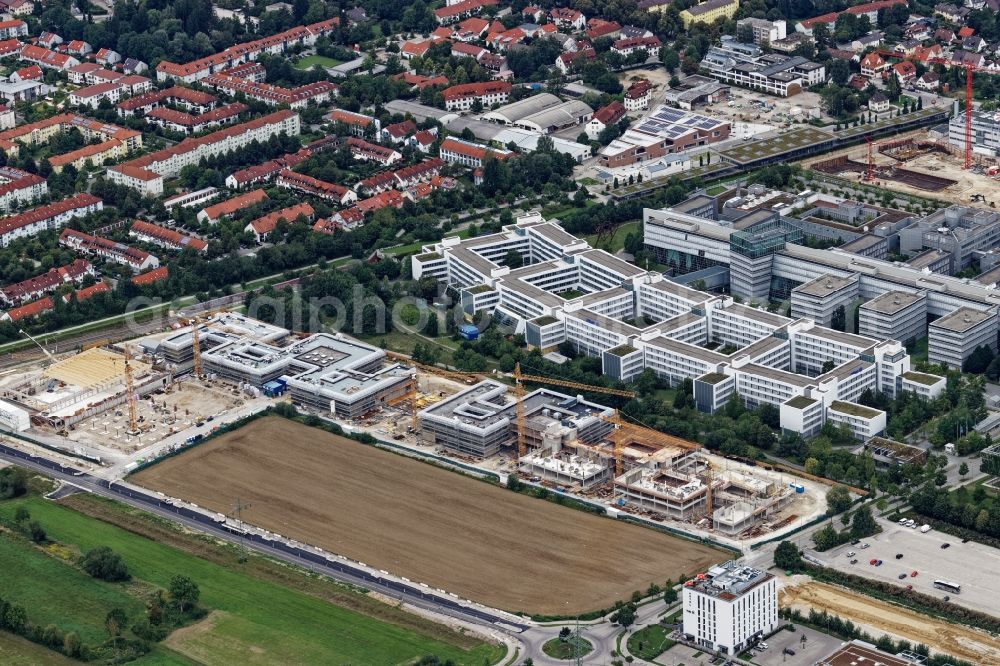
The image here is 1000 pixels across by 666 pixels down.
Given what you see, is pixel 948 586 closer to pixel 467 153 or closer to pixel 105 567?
pixel 105 567

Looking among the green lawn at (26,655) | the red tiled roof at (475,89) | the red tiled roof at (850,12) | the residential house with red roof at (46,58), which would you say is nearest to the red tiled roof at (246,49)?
the residential house with red roof at (46,58)

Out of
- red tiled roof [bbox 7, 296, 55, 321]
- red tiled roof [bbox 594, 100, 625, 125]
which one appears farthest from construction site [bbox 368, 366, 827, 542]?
red tiled roof [bbox 594, 100, 625, 125]

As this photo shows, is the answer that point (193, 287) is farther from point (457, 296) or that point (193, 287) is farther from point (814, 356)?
point (814, 356)

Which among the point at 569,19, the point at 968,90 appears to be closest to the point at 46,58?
the point at 569,19

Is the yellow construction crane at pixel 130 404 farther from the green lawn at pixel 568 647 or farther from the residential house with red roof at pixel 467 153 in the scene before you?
the residential house with red roof at pixel 467 153

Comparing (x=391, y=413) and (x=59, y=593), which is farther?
(x=391, y=413)

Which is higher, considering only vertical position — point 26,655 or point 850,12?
point 850,12
